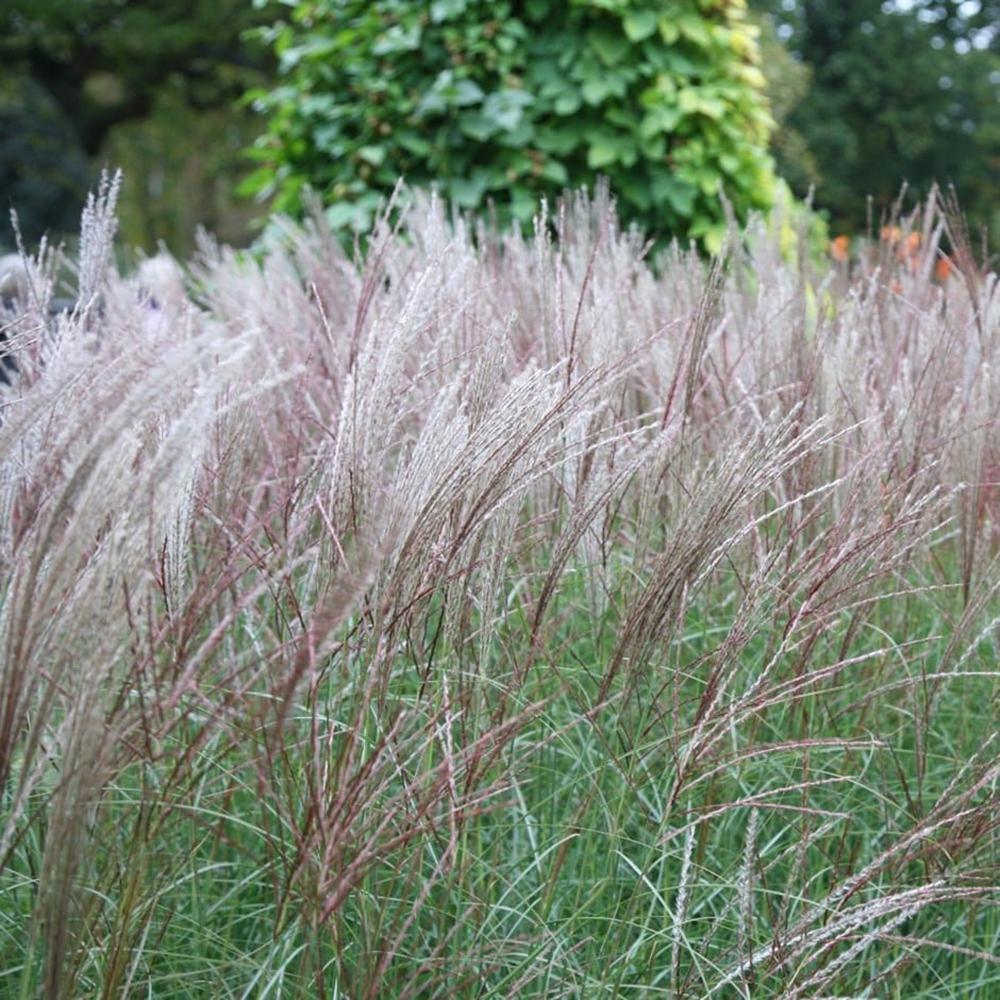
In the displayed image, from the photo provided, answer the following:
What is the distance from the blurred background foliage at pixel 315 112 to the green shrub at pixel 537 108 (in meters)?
0.02

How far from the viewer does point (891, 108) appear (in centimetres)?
2994

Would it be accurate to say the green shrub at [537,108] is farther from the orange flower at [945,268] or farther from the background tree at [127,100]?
the background tree at [127,100]

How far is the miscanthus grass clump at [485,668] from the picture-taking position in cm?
127

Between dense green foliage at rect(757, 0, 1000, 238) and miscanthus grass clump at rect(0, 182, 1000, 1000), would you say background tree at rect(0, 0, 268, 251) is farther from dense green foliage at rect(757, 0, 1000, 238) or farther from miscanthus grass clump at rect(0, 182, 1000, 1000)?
miscanthus grass clump at rect(0, 182, 1000, 1000)

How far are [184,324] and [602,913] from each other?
1362 mm

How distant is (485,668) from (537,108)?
3.57 metres

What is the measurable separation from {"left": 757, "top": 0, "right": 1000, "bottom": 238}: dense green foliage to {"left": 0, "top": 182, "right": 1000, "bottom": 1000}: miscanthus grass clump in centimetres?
2735

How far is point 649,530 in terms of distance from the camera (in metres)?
1.82

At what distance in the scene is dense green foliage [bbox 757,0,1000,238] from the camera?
2872 centimetres

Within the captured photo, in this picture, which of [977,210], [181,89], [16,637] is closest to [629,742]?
[16,637]

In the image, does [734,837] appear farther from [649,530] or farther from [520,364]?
[520,364]

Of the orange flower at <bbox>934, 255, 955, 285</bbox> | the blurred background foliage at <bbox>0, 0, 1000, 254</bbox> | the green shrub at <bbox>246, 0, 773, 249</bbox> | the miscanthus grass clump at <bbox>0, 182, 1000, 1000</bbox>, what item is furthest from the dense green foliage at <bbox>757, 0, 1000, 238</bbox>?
the miscanthus grass clump at <bbox>0, 182, 1000, 1000</bbox>

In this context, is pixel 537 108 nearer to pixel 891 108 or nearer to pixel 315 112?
pixel 315 112

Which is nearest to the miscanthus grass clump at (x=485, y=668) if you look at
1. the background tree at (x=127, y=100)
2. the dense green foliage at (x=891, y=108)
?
the background tree at (x=127, y=100)
